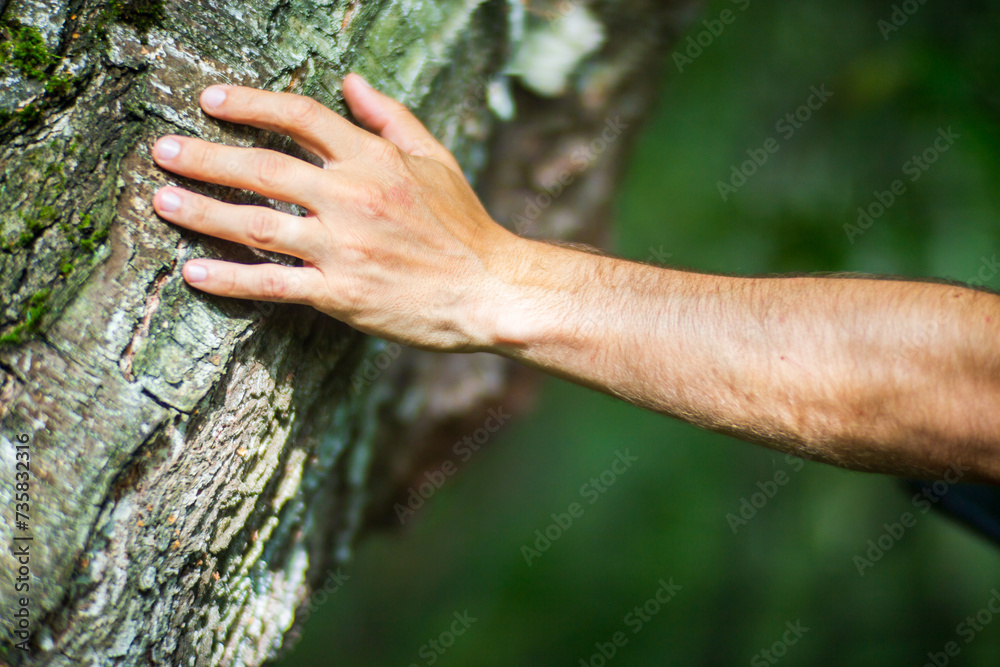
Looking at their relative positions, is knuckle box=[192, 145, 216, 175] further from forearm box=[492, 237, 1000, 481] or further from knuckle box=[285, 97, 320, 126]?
forearm box=[492, 237, 1000, 481]

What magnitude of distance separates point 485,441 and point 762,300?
1.54 m

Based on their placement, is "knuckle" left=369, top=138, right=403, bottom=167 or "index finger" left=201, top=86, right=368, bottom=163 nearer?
"index finger" left=201, top=86, right=368, bottom=163

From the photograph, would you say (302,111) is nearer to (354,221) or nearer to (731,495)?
(354,221)

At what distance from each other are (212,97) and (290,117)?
112 millimetres

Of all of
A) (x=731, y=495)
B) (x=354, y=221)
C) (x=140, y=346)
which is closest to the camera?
(x=140, y=346)

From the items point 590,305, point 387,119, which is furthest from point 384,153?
point 590,305

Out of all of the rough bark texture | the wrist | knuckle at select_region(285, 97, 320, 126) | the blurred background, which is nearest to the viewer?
the rough bark texture

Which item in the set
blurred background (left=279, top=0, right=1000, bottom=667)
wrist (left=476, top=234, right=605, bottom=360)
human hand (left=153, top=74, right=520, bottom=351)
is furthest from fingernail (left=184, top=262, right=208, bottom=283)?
blurred background (left=279, top=0, right=1000, bottom=667)

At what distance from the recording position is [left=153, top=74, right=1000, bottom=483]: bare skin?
0.77 m

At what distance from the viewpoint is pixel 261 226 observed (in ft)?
2.56

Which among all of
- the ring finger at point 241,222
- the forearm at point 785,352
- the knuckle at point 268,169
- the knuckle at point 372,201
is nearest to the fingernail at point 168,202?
the ring finger at point 241,222

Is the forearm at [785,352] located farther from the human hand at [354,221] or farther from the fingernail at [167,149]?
the fingernail at [167,149]

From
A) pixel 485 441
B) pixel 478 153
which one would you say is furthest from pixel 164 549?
pixel 485 441

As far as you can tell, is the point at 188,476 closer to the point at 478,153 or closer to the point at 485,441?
the point at 478,153
